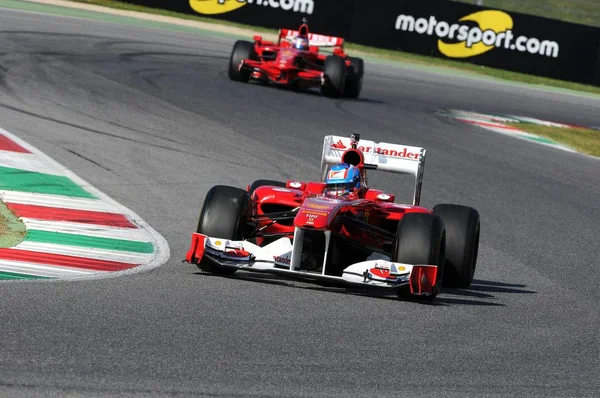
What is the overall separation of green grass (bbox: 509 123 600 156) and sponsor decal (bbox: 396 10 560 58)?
9.42 metres

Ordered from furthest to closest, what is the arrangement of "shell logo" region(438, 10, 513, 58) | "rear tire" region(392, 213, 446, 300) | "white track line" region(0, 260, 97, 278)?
"shell logo" region(438, 10, 513, 58), "rear tire" region(392, 213, 446, 300), "white track line" region(0, 260, 97, 278)

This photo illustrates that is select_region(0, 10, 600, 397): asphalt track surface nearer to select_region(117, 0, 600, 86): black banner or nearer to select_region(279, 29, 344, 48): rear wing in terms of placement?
select_region(279, 29, 344, 48): rear wing

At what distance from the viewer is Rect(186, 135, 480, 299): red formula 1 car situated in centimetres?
854

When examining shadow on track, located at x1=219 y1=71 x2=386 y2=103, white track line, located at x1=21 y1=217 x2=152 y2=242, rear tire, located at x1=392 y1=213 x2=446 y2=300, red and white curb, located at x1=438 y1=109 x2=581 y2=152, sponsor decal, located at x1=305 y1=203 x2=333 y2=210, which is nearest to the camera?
rear tire, located at x1=392 y1=213 x2=446 y2=300

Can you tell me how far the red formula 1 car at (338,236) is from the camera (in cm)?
854

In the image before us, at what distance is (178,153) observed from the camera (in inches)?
582

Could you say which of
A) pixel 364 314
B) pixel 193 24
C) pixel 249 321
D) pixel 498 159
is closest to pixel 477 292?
pixel 364 314

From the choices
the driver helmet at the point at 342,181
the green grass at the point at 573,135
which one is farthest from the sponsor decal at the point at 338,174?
the green grass at the point at 573,135

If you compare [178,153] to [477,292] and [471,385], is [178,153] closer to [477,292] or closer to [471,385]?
[477,292]

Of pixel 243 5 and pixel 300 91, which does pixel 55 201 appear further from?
pixel 243 5

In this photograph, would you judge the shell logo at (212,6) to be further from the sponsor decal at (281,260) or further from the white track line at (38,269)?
the white track line at (38,269)

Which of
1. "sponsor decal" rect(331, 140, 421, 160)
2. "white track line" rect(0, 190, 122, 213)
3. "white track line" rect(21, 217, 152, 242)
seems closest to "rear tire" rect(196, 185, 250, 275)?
"white track line" rect(21, 217, 152, 242)

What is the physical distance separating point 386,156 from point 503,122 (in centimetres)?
1417

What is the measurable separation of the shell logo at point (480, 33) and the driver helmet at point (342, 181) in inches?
989
